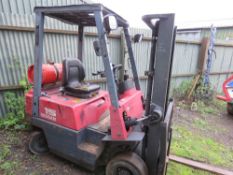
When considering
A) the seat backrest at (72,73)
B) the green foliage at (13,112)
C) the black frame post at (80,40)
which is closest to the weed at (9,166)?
the green foliage at (13,112)

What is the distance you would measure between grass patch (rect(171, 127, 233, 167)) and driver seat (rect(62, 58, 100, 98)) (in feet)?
6.16

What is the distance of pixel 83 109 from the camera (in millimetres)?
2270

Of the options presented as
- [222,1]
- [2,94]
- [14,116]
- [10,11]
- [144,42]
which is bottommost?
[14,116]

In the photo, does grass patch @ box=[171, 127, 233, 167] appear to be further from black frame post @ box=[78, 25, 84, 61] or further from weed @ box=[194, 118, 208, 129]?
black frame post @ box=[78, 25, 84, 61]

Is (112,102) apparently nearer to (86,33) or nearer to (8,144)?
(8,144)

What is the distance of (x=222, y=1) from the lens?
17.0m

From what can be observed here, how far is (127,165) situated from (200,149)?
200cm

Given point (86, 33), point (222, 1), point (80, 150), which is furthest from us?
point (222, 1)

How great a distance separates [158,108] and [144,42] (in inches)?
150

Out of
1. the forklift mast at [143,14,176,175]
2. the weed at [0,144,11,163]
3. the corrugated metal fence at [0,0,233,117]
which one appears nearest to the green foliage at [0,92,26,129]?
the corrugated metal fence at [0,0,233,117]

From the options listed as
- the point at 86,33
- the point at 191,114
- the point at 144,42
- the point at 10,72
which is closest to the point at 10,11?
the point at 10,72

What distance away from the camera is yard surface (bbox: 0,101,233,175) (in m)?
2.48

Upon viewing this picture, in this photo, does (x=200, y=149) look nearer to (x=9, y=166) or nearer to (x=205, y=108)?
(x=205, y=108)

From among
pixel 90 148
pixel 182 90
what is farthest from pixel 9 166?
pixel 182 90
